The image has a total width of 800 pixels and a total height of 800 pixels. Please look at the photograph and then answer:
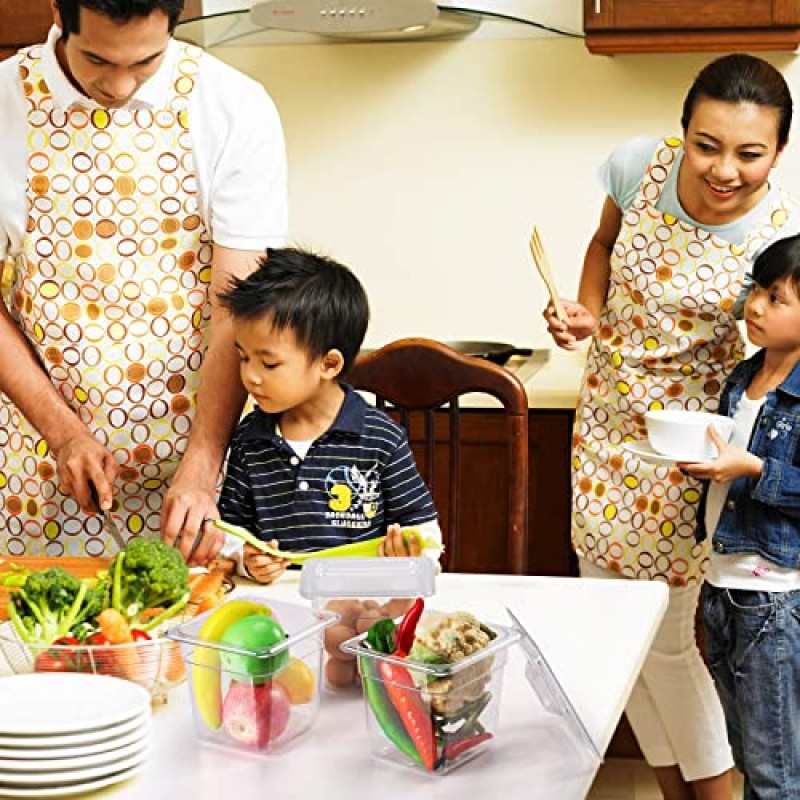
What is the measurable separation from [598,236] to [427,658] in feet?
4.84

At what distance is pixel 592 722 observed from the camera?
141cm

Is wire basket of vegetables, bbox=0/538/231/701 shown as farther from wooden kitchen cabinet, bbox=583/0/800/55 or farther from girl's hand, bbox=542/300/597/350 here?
wooden kitchen cabinet, bbox=583/0/800/55

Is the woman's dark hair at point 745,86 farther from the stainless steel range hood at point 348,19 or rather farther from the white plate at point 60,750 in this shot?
the white plate at point 60,750

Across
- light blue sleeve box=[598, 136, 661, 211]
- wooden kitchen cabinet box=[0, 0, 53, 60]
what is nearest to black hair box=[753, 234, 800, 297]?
light blue sleeve box=[598, 136, 661, 211]

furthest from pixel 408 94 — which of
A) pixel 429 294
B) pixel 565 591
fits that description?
pixel 565 591

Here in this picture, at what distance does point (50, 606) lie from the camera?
1475mm

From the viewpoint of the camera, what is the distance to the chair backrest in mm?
2160

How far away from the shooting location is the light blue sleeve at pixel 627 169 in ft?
8.34

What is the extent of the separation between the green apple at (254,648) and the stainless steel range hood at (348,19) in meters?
2.05

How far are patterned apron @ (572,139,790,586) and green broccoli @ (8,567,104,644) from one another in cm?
129

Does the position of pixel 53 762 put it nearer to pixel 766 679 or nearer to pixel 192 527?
pixel 192 527

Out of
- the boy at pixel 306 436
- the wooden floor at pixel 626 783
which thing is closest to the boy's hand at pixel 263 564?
the boy at pixel 306 436

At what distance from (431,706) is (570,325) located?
4.12ft

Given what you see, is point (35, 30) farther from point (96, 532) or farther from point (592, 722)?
point (592, 722)
